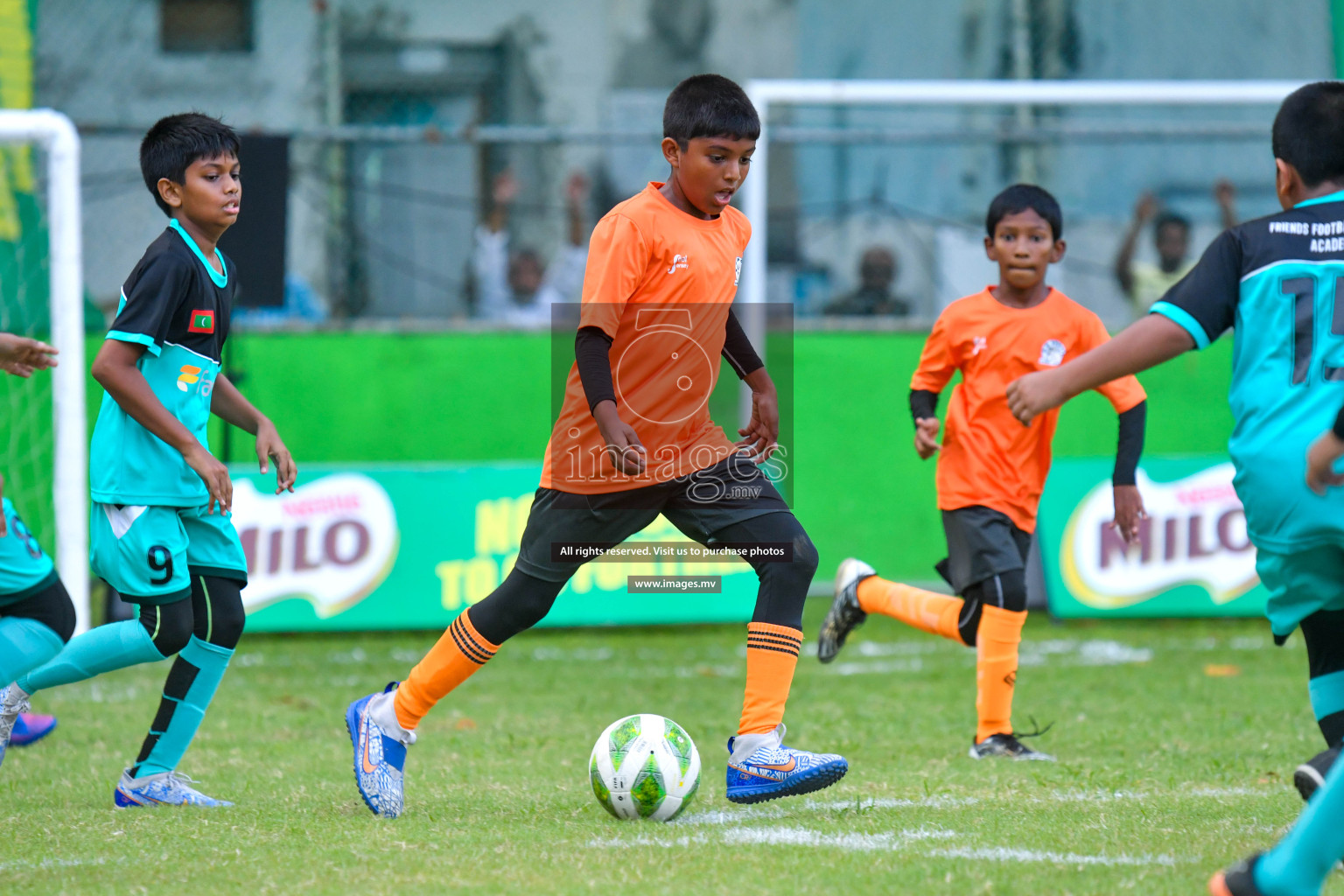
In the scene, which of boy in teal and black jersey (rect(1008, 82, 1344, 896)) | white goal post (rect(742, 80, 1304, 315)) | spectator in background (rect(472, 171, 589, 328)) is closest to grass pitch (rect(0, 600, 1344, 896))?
boy in teal and black jersey (rect(1008, 82, 1344, 896))

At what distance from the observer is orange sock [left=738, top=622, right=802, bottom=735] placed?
408 centimetres

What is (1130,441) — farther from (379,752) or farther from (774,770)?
(379,752)

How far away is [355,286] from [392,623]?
2.86 m

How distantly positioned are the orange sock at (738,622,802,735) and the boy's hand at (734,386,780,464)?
0.56 meters

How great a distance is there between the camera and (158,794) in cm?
429

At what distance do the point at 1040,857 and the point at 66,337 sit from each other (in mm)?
5576

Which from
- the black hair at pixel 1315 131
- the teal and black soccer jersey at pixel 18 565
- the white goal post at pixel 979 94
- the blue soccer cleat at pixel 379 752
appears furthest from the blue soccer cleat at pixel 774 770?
the white goal post at pixel 979 94

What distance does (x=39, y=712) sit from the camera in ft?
20.4

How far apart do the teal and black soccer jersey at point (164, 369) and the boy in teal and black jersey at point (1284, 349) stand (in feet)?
7.52

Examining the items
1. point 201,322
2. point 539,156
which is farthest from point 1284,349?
point 539,156

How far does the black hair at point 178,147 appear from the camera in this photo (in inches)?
165

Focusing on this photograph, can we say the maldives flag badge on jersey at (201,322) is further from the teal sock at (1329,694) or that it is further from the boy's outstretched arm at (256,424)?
the teal sock at (1329,694)

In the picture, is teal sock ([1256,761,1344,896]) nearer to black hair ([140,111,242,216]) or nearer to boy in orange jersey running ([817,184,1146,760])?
boy in orange jersey running ([817,184,1146,760])

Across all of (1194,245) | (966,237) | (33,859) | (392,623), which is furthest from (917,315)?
(33,859)
